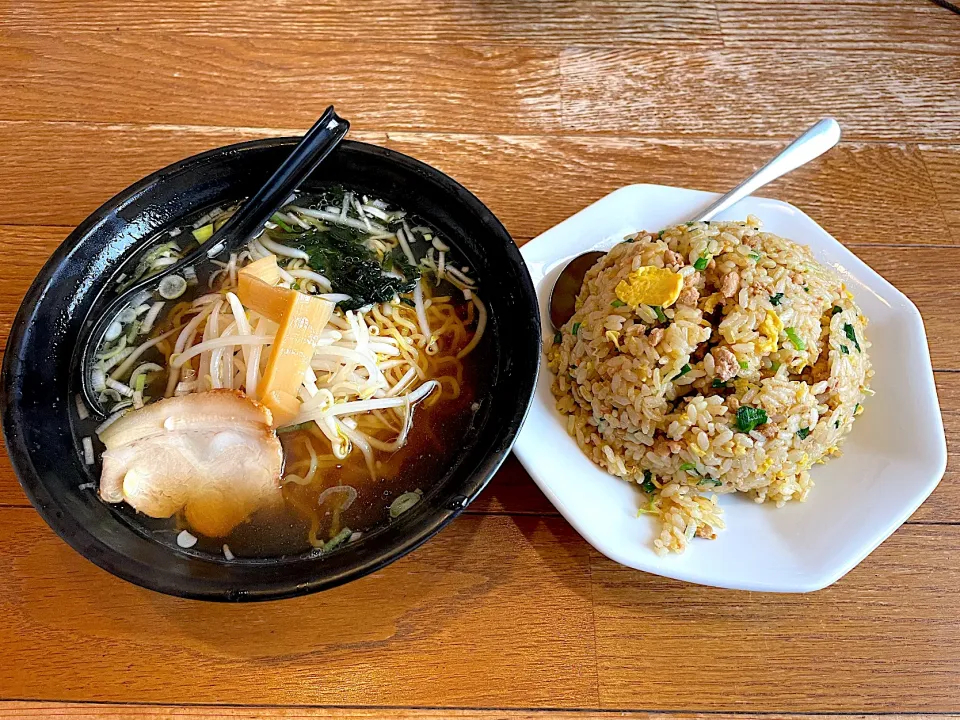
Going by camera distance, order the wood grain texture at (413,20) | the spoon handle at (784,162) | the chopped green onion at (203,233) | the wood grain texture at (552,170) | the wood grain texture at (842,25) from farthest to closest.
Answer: the wood grain texture at (842,25) → the wood grain texture at (413,20) → the wood grain texture at (552,170) → the spoon handle at (784,162) → the chopped green onion at (203,233)

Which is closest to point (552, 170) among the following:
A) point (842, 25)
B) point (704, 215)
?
point (704, 215)

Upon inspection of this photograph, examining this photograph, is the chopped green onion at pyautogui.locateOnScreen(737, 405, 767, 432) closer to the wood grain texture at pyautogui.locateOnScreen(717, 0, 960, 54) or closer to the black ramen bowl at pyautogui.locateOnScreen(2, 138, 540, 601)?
the black ramen bowl at pyautogui.locateOnScreen(2, 138, 540, 601)

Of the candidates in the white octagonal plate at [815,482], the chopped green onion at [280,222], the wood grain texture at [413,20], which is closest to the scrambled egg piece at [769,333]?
the white octagonal plate at [815,482]

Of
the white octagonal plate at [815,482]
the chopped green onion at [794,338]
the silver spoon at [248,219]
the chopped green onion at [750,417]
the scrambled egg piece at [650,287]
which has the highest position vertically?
the silver spoon at [248,219]

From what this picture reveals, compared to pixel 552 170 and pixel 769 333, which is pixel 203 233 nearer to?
pixel 552 170

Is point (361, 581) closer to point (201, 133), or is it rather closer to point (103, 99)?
point (201, 133)

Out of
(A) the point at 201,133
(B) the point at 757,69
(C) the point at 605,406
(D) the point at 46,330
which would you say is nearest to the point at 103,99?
(A) the point at 201,133

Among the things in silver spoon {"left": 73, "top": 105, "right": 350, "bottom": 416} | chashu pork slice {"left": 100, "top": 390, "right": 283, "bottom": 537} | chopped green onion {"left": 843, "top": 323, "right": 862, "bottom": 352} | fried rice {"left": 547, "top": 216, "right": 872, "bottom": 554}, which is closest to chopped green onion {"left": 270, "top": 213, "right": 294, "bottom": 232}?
silver spoon {"left": 73, "top": 105, "right": 350, "bottom": 416}

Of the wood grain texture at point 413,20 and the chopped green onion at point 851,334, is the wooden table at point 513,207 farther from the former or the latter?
the chopped green onion at point 851,334
